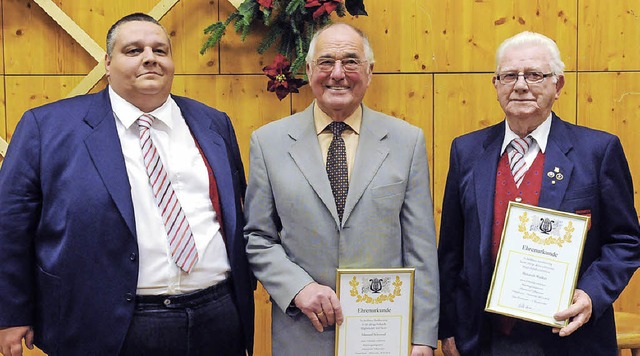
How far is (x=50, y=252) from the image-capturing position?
2150mm

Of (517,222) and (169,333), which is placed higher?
(517,222)

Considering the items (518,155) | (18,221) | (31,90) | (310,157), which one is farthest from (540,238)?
(31,90)

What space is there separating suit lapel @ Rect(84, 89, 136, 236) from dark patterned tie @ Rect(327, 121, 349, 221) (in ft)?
1.95

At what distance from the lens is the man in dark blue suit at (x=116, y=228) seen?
6.91 feet

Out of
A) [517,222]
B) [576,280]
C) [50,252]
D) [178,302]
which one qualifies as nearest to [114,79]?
[50,252]

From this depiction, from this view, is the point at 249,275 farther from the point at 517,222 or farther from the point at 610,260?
the point at 610,260

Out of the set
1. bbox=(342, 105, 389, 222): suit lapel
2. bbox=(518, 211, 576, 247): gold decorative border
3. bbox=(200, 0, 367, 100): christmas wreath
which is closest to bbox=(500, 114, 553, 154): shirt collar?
bbox=(518, 211, 576, 247): gold decorative border

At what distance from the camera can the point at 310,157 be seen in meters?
2.19

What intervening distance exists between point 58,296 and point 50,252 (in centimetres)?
13

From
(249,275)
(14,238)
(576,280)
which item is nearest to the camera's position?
(576,280)

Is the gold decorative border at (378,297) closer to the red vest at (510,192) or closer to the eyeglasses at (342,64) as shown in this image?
the red vest at (510,192)

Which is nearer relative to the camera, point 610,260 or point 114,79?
point 610,260

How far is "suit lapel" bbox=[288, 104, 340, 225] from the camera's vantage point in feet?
7.02

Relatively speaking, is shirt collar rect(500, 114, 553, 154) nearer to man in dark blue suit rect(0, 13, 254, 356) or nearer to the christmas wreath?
man in dark blue suit rect(0, 13, 254, 356)
